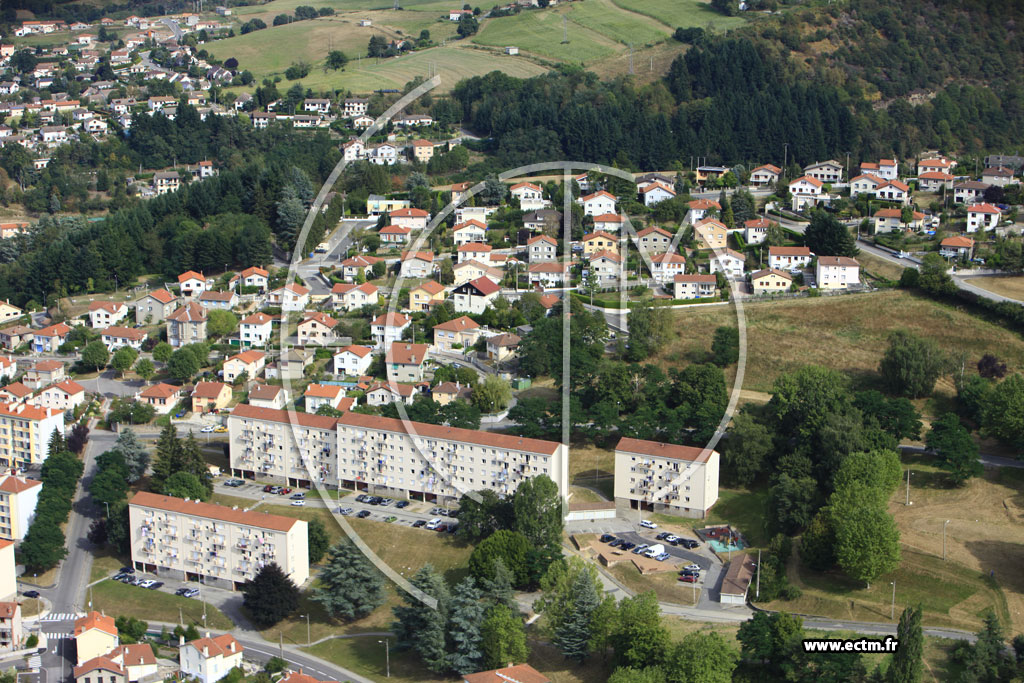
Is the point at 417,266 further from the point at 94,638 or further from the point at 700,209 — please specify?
the point at 94,638

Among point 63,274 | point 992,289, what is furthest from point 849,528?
point 63,274

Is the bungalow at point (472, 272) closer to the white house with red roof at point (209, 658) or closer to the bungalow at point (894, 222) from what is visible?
the bungalow at point (894, 222)

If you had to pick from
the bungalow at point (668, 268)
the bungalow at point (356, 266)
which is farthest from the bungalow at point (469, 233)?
the bungalow at point (668, 268)

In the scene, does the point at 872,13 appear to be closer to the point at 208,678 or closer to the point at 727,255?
the point at 727,255

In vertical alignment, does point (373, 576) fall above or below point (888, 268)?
below

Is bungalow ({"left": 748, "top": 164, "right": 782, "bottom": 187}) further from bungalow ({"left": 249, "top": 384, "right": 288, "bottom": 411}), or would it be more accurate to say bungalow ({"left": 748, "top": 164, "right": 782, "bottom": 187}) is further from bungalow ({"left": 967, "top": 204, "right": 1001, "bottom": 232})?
bungalow ({"left": 249, "top": 384, "right": 288, "bottom": 411})

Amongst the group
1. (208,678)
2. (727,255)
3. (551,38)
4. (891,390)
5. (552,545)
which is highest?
(551,38)
